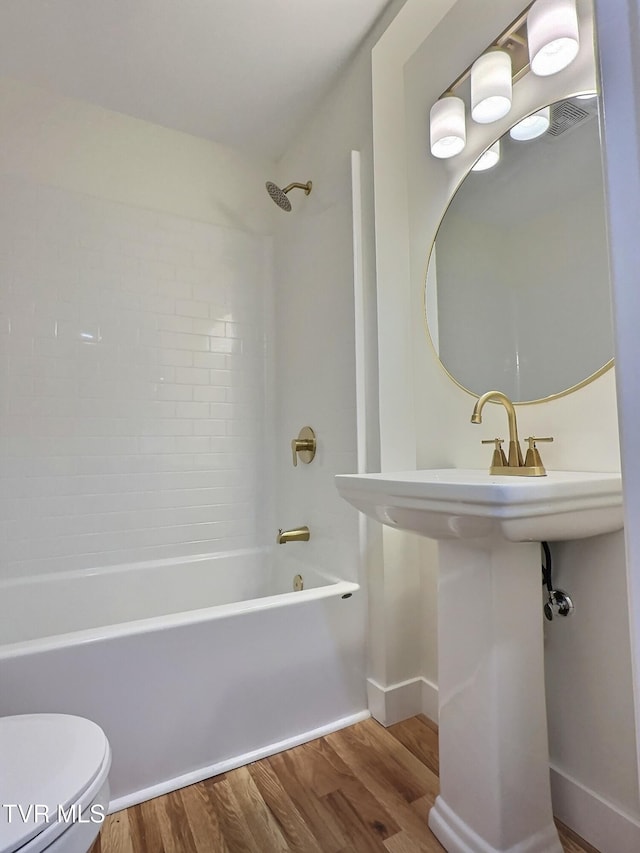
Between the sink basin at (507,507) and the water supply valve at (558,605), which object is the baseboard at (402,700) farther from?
the sink basin at (507,507)

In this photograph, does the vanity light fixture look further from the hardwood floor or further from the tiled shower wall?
the hardwood floor

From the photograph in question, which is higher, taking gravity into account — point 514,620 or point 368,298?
point 368,298

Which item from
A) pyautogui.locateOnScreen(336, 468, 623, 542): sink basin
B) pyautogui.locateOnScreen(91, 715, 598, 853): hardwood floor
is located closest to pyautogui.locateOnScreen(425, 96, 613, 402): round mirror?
pyautogui.locateOnScreen(336, 468, 623, 542): sink basin

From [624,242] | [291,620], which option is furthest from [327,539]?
[624,242]

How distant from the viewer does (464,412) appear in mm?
1503

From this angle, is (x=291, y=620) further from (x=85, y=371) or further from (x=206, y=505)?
(x=85, y=371)

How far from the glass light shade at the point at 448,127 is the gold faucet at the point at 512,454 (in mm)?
907

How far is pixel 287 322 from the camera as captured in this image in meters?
2.32

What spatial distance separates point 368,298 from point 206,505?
126cm

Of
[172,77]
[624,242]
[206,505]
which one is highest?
[172,77]

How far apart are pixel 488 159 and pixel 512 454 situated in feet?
3.15

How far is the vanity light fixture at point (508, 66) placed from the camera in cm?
118

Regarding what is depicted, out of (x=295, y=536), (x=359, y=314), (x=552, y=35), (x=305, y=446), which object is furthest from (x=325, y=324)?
(x=552, y=35)

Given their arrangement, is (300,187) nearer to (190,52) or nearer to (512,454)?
(190,52)
